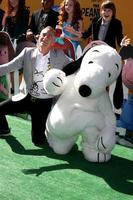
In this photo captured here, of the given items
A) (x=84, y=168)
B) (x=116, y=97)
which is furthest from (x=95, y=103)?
(x=84, y=168)

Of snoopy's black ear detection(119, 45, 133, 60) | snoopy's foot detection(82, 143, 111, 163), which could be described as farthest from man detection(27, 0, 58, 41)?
snoopy's foot detection(82, 143, 111, 163)

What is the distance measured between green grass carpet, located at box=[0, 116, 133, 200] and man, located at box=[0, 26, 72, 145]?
27cm

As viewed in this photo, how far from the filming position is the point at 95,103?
3990mm

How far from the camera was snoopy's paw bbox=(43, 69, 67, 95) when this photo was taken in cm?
397

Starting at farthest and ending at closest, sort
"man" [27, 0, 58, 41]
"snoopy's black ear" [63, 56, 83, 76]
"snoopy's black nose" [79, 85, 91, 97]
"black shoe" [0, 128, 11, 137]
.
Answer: "man" [27, 0, 58, 41]
"black shoe" [0, 128, 11, 137]
"snoopy's black ear" [63, 56, 83, 76]
"snoopy's black nose" [79, 85, 91, 97]

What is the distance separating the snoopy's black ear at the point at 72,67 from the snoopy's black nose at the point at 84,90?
1.46 feet

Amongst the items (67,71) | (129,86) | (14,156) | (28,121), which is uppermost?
(67,71)

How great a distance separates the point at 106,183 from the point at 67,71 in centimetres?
116

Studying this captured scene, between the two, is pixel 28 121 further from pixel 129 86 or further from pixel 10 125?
pixel 129 86

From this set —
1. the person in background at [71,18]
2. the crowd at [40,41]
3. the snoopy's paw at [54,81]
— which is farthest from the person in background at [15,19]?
the snoopy's paw at [54,81]

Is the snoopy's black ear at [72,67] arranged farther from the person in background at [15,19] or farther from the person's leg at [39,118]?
the person in background at [15,19]

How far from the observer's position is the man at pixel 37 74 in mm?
4410

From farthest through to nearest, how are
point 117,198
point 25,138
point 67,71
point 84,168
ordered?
point 25,138 → point 67,71 → point 84,168 → point 117,198

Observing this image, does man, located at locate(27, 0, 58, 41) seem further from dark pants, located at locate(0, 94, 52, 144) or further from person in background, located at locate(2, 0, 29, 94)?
dark pants, located at locate(0, 94, 52, 144)
